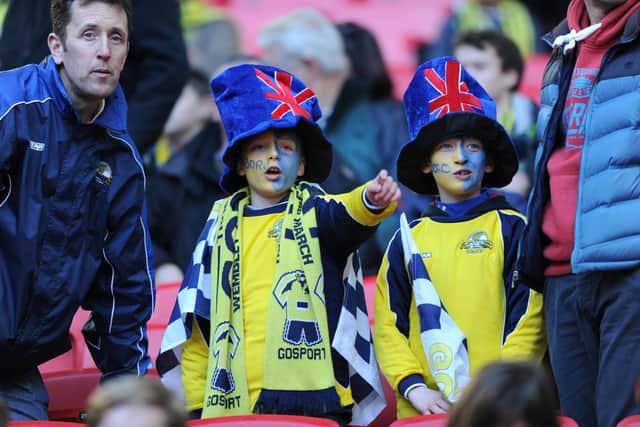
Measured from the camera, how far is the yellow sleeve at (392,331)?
4504mm

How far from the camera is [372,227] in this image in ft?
Answer: 14.4

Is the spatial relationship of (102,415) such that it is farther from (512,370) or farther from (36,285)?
(36,285)

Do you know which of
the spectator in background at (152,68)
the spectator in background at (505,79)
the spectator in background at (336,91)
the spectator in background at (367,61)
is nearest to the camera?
the spectator in background at (152,68)

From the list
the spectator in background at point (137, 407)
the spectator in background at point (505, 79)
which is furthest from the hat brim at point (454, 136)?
the spectator in background at point (137, 407)

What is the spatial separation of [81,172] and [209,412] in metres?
0.91

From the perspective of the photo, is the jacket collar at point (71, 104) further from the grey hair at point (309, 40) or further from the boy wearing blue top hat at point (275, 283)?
the grey hair at point (309, 40)

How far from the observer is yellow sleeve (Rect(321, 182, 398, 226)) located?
14.1 ft

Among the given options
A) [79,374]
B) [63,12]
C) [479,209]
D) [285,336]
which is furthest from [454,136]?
[79,374]

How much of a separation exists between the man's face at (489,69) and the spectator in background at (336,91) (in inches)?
31.3

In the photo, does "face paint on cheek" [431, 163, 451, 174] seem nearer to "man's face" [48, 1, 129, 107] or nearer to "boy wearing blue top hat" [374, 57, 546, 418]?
"boy wearing blue top hat" [374, 57, 546, 418]

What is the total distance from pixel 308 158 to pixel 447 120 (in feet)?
1.83

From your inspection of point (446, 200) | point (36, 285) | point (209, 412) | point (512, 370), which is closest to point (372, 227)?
point (446, 200)

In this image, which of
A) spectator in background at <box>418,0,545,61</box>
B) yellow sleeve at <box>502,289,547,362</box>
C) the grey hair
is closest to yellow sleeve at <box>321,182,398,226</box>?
yellow sleeve at <box>502,289,547,362</box>

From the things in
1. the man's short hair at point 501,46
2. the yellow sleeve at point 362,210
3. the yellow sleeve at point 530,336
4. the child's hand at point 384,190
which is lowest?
the yellow sleeve at point 530,336
